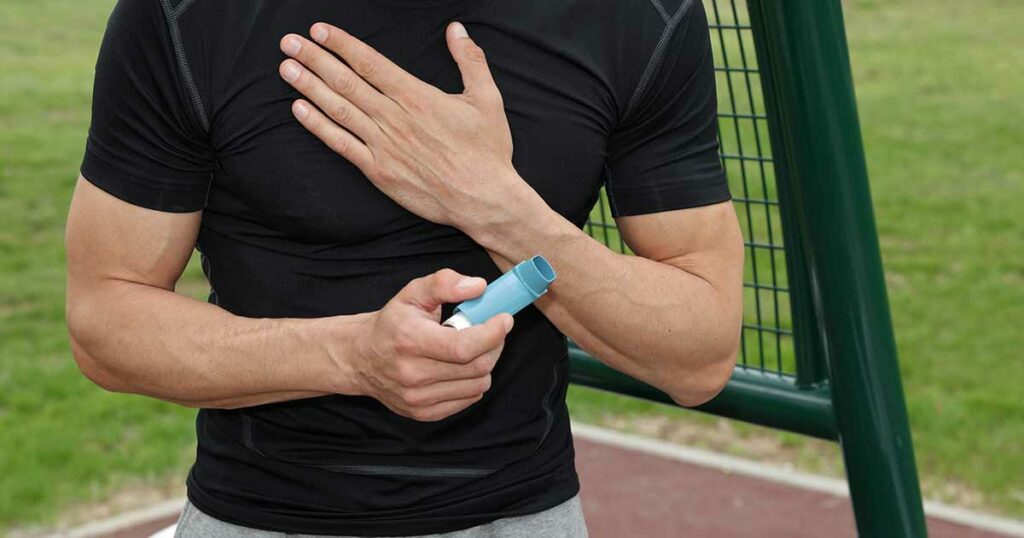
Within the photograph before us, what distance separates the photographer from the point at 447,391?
161 centimetres

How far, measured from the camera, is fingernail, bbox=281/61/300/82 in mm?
1662

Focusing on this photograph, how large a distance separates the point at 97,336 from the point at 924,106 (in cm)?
1012

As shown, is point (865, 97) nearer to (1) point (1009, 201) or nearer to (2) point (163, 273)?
(1) point (1009, 201)

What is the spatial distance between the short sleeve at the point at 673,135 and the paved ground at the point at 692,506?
247cm

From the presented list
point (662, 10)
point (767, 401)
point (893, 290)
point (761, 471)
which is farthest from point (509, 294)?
point (893, 290)

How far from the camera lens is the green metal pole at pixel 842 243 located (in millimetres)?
1953

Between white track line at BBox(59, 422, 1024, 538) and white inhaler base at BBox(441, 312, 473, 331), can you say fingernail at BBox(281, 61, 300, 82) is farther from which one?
white track line at BBox(59, 422, 1024, 538)

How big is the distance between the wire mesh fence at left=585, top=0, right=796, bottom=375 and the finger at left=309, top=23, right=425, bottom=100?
2.01 ft

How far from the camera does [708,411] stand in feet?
7.58

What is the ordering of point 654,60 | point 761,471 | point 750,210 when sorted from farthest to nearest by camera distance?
1. point 761,471
2. point 750,210
3. point 654,60

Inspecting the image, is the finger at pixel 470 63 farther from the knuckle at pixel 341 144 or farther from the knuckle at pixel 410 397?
the knuckle at pixel 410 397

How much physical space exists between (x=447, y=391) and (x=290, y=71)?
1.33 feet

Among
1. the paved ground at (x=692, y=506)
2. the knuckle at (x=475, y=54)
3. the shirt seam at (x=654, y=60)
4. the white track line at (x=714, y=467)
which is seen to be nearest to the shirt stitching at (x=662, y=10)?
the shirt seam at (x=654, y=60)

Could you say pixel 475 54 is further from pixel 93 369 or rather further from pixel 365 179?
pixel 93 369
